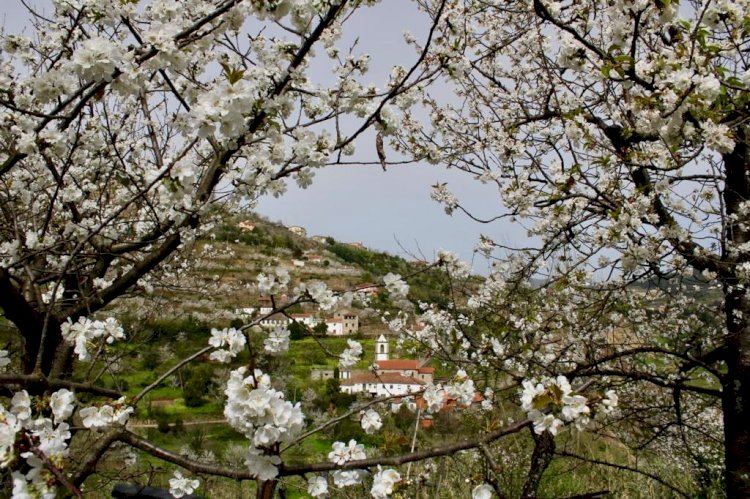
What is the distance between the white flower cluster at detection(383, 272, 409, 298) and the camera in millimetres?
2225

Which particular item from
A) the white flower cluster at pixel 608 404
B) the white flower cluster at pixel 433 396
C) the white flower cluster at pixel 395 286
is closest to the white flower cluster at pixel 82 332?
the white flower cluster at pixel 395 286

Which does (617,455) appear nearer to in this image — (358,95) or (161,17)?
(358,95)

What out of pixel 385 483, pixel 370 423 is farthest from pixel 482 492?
pixel 370 423

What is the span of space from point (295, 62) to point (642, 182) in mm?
2887

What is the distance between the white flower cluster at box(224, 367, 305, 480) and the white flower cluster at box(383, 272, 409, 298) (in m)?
0.90

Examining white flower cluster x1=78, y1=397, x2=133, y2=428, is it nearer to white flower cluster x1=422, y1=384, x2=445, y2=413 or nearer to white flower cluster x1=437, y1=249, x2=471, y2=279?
white flower cluster x1=422, y1=384, x2=445, y2=413

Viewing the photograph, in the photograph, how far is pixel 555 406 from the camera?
1.30 meters

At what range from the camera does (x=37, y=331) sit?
2854 mm

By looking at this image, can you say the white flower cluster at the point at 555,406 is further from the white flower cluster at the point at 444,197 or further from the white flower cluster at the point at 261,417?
the white flower cluster at the point at 444,197

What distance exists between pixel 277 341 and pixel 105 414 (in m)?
0.59

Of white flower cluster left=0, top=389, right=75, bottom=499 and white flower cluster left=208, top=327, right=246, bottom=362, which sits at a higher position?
white flower cluster left=208, top=327, right=246, bottom=362

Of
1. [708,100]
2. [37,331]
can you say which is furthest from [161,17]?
[708,100]

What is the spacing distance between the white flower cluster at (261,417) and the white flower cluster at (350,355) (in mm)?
844

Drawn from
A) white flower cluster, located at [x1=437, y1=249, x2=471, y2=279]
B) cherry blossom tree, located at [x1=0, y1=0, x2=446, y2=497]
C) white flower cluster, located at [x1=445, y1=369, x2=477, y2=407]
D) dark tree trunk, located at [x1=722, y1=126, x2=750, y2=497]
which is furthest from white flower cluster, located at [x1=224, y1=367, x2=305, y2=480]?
dark tree trunk, located at [x1=722, y1=126, x2=750, y2=497]
